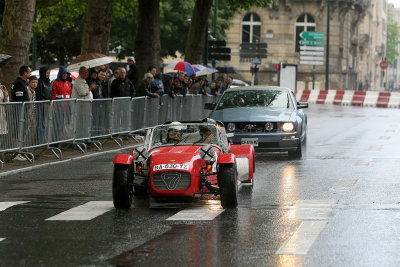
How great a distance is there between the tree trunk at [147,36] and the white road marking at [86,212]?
20159mm

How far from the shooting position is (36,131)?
19.6 meters

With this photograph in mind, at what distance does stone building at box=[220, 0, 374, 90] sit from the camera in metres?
78.4

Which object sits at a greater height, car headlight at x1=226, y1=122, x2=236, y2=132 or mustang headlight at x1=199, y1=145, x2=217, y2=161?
mustang headlight at x1=199, y1=145, x2=217, y2=161

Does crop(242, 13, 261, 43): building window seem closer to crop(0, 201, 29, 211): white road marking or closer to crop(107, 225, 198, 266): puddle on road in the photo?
crop(0, 201, 29, 211): white road marking

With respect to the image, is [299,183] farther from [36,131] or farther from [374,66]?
[374,66]

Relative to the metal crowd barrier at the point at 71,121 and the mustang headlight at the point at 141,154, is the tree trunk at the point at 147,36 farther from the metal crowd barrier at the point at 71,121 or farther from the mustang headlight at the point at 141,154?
the mustang headlight at the point at 141,154

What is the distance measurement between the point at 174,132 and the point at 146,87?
13.4 meters

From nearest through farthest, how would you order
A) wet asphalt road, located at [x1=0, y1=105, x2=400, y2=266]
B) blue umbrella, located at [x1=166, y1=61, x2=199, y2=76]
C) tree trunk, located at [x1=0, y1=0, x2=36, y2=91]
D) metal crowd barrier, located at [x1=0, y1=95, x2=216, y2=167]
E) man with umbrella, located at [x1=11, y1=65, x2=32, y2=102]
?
1. wet asphalt road, located at [x1=0, y1=105, x2=400, y2=266]
2. metal crowd barrier, located at [x1=0, y1=95, x2=216, y2=167]
3. man with umbrella, located at [x1=11, y1=65, x2=32, y2=102]
4. tree trunk, located at [x1=0, y1=0, x2=36, y2=91]
5. blue umbrella, located at [x1=166, y1=61, x2=199, y2=76]

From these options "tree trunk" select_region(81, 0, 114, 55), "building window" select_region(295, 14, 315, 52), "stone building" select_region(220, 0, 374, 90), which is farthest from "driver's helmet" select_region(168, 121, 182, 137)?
"building window" select_region(295, 14, 315, 52)

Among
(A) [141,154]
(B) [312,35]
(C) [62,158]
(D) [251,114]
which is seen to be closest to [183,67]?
(D) [251,114]

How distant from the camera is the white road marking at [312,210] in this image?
11625 mm

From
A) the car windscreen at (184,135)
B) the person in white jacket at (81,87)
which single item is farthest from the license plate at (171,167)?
the person in white jacket at (81,87)

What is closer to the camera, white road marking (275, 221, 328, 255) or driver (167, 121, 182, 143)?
white road marking (275, 221, 328, 255)

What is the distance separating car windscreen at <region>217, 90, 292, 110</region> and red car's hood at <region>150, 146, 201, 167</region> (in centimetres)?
870
